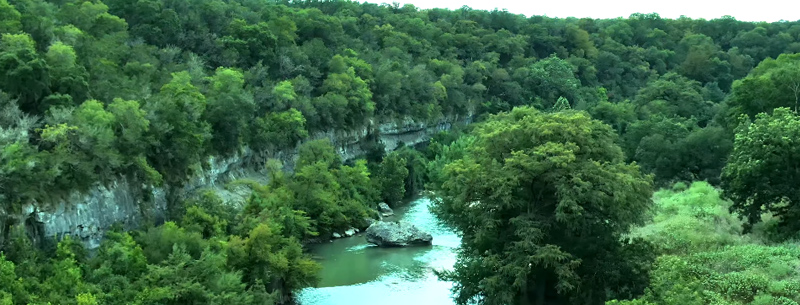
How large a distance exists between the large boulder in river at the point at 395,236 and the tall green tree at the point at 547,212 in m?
12.8

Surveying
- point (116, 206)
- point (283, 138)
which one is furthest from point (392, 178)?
point (116, 206)

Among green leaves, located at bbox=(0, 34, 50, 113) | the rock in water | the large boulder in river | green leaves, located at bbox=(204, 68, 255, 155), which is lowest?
the rock in water

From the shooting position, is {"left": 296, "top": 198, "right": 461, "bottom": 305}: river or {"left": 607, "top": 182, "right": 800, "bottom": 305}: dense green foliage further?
{"left": 296, "top": 198, "right": 461, "bottom": 305}: river

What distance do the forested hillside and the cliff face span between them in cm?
40

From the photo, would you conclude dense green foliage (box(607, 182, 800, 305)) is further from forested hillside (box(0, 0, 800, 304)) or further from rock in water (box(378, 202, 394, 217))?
rock in water (box(378, 202, 394, 217))

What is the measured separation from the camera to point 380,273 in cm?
3359

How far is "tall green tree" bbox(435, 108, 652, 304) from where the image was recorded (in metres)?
22.1

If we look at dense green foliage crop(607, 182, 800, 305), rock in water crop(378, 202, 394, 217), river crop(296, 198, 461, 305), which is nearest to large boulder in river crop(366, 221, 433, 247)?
river crop(296, 198, 461, 305)

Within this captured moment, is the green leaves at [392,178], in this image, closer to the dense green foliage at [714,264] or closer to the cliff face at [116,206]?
the cliff face at [116,206]

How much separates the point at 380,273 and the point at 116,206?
42.6ft

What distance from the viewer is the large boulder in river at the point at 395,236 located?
38.2 metres

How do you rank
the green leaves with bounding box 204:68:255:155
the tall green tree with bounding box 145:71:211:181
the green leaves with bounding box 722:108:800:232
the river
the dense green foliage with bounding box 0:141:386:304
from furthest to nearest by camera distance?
the green leaves with bounding box 204:68:255:155 < the river < the tall green tree with bounding box 145:71:211:181 < the green leaves with bounding box 722:108:800:232 < the dense green foliage with bounding box 0:141:386:304

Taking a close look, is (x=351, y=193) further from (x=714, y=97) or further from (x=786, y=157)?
(x=714, y=97)

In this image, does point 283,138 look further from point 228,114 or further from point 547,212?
point 547,212
